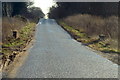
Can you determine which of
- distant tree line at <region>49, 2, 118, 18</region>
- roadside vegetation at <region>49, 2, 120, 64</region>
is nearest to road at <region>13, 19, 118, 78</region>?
roadside vegetation at <region>49, 2, 120, 64</region>

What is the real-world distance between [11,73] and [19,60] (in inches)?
101

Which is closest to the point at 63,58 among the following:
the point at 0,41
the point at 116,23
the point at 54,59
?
the point at 54,59

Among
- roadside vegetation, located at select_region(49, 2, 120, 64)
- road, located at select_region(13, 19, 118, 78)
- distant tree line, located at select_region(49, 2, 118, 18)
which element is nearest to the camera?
road, located at select_region(13, 19, 118, 78)

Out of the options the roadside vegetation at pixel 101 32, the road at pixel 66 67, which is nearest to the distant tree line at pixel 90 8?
the roadside vegetation at pixel 101 32

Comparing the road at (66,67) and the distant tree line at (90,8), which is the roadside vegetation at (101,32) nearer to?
the distant tree line at (90,8)

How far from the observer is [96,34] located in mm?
24609

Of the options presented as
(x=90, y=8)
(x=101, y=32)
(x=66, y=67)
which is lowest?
(x=66, y=67)

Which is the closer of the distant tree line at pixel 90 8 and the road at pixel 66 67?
the road at pixel 66 67

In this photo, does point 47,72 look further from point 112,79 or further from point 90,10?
point 90,10

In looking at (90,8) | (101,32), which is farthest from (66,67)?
(90,8)

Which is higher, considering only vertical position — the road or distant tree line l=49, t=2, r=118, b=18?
distant tree line l=49, t=2, r=118, b=18

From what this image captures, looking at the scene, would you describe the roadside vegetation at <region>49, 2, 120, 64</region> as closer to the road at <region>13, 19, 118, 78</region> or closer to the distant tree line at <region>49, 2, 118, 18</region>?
the distant tree line at <region>49, 2, 118, 18</region>

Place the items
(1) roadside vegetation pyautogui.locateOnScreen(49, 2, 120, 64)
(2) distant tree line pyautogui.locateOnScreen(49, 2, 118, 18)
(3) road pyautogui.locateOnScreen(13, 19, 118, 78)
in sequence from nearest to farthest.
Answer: (3) road pyautogui.locateOnScreen(13, 19, 118, 78) → (1) roadside vegetation pyautogui.locateOnScreen(49, 2, 120, 64) → (2) distant tree line pyautogui.locateOnScreen(49, 2, 118, 18)

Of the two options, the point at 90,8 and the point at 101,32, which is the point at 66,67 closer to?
the point at 101,32
